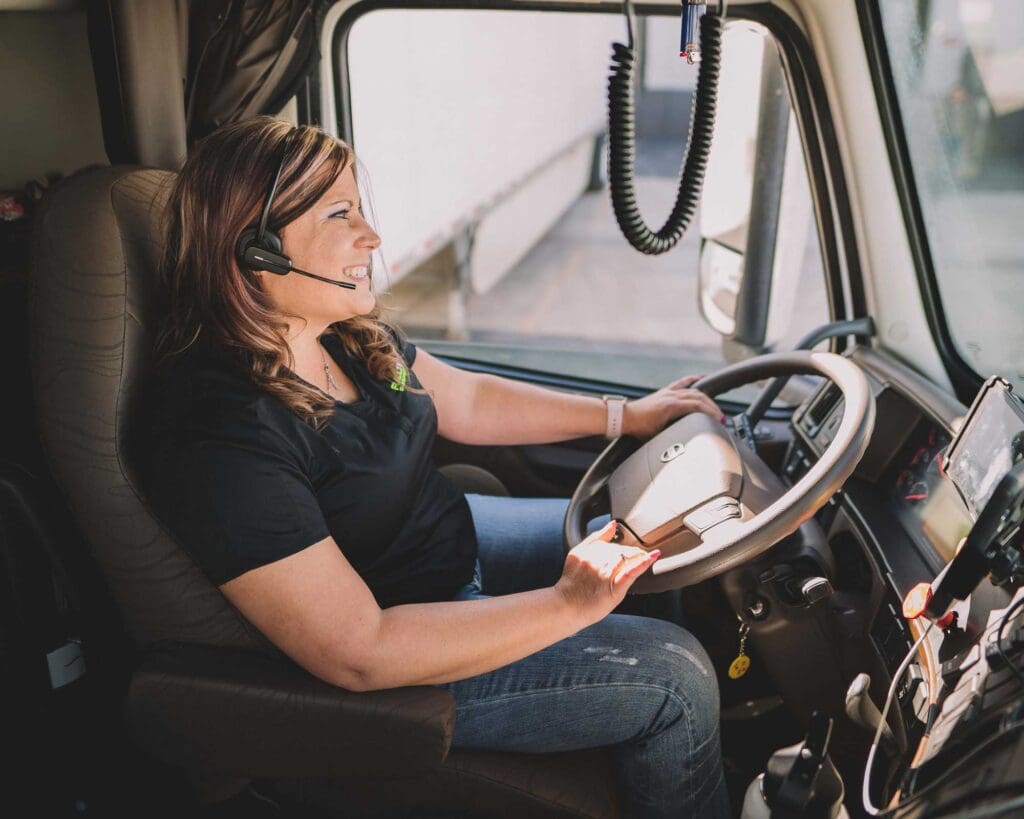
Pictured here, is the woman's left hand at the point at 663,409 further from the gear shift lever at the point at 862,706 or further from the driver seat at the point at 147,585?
the driver seat at the point at 147,585

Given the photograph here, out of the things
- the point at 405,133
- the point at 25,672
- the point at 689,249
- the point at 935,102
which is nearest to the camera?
the point at 25,672

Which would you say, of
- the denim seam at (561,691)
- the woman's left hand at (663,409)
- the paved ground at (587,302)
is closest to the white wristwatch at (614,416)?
the woman's left hand at (663,409)

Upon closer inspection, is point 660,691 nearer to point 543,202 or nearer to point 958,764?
point 958,764

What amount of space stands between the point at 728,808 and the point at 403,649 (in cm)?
61

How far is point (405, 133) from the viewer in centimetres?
318

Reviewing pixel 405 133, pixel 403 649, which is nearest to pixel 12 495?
pixel 403 649

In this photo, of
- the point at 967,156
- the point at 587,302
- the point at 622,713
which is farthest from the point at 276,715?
the point at 587,302

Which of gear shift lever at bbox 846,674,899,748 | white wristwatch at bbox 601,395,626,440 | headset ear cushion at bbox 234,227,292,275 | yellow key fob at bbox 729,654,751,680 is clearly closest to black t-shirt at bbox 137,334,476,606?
headset ear cushion at bbox 234,227,292,275

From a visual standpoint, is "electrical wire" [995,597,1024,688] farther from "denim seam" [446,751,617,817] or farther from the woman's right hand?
"denim seam" [446,751,617,817]

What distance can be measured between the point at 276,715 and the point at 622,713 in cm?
50

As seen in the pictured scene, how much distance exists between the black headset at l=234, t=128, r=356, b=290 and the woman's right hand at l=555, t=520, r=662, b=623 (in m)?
0.60

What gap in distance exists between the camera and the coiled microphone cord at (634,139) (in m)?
1.61

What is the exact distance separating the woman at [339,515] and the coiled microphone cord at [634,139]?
1.69 feet

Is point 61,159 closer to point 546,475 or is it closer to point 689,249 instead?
point 546,475
